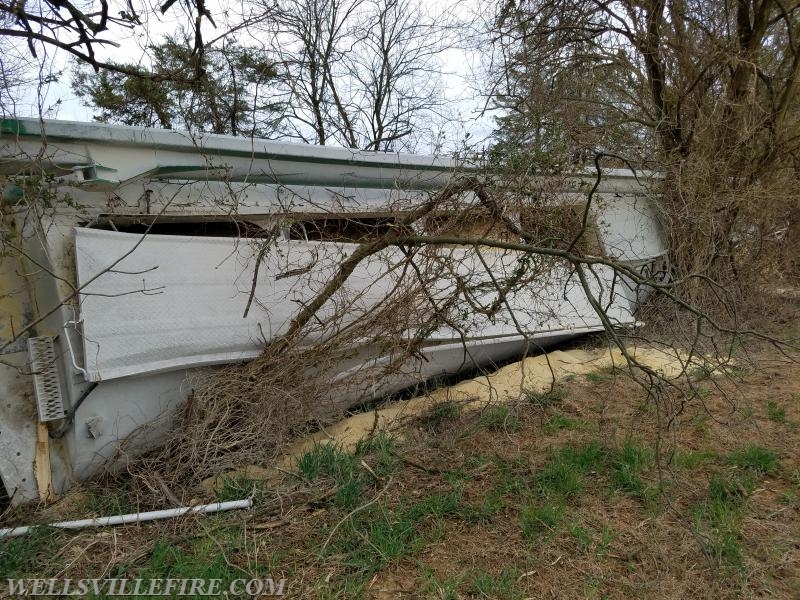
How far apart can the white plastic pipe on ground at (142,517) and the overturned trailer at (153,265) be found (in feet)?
2.05

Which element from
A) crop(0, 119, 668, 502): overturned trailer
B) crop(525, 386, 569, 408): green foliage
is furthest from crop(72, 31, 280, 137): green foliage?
crop(525, 386, 569, 408): green foliage

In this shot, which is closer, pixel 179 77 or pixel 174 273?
pixel 174 273

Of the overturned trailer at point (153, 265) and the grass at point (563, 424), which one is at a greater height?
the overturned trailer at point (153, 265)

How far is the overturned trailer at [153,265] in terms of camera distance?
385 centimetres

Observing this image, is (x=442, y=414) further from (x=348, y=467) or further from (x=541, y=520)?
(x=541, y=520)

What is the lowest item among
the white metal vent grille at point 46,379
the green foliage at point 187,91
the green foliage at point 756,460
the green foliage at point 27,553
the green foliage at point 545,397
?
the green foliage at point 27,553

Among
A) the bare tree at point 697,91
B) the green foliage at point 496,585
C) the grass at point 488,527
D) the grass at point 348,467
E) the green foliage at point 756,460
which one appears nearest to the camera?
the green foliage at point 496,585

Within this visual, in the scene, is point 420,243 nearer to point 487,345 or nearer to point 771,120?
point 487,345

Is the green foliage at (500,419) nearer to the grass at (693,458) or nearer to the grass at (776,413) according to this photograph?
the grass at (693,458)

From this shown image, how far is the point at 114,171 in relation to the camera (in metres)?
4.26

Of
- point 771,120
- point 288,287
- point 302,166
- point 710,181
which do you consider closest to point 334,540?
point 288,287

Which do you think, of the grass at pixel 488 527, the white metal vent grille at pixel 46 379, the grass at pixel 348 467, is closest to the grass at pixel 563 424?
the grass at pixel 488 527

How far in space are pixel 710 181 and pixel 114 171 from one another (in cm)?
763

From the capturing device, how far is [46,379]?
386cm
